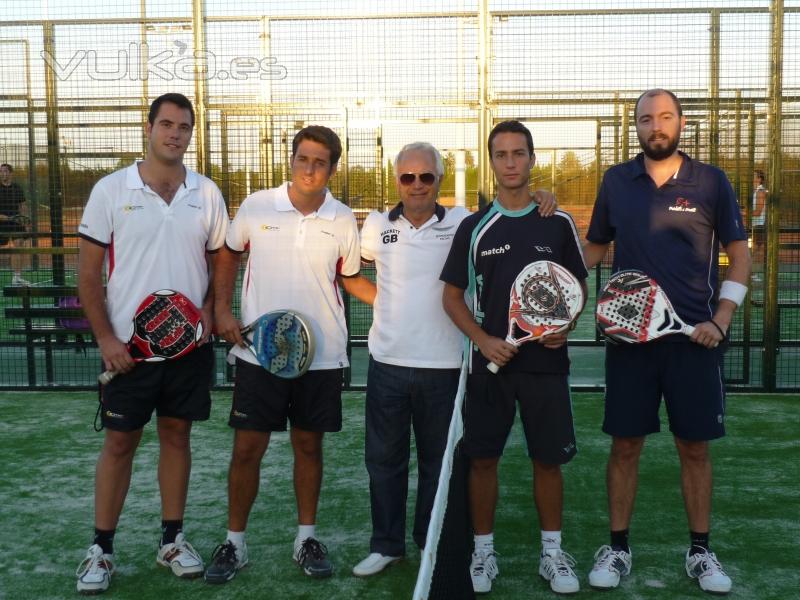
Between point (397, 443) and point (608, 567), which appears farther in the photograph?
point (397, 443)

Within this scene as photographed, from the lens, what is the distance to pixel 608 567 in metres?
3.61

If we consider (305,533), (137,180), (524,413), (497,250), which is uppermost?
(137,180)

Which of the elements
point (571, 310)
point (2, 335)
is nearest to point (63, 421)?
point (571, 310)

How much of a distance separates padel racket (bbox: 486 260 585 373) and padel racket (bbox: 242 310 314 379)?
844mm

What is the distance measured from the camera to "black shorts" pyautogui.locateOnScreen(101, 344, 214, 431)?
3621mm

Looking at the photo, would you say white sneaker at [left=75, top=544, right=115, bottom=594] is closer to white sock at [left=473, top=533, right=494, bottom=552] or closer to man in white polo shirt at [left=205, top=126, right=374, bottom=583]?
man in white polo shirt at [left=205, top=126, right=374, bottom=583]

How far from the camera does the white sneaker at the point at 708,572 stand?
11.4ft

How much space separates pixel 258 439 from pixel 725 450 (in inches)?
126

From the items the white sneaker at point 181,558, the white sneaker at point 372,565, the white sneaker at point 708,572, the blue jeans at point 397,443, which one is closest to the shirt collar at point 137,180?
the blue jeans at point 397,443

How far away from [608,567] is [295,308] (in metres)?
1.64

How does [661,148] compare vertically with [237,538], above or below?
above

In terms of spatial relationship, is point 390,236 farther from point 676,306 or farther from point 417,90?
point 417,90

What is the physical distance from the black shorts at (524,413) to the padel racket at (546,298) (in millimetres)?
244

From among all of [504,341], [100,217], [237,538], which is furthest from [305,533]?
[100,217]
